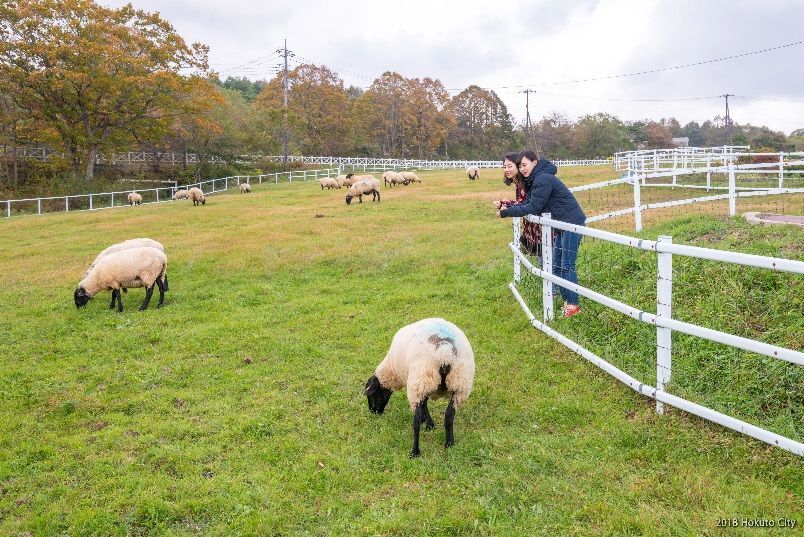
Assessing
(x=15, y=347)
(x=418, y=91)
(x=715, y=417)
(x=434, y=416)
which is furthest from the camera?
(x=418, y=91)

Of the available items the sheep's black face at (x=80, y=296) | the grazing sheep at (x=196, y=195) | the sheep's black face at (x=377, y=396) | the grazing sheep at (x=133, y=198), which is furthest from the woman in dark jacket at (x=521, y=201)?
the grazing sheep at (x=133, y=198)

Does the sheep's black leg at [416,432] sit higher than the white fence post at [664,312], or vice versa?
the white fence post at [664,312]

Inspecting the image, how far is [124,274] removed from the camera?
32.1 ft

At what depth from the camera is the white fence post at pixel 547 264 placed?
22.1ft

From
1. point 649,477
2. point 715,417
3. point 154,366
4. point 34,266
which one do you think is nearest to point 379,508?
point 649,477

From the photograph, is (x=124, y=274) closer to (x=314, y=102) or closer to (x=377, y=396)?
(x=377, y=396)

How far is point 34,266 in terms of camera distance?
14.2m

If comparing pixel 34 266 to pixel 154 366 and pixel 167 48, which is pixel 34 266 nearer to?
pixel 154 366

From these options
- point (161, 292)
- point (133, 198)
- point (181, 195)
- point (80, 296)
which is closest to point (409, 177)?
point (181, 195)

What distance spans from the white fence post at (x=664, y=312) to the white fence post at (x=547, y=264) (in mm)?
2152

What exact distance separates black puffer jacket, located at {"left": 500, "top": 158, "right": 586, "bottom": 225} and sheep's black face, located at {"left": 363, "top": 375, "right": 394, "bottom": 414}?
2543 mm

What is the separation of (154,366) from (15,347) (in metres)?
2.67

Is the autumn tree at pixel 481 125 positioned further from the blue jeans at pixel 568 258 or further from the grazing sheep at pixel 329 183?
the blue jeans at pixel 568 258

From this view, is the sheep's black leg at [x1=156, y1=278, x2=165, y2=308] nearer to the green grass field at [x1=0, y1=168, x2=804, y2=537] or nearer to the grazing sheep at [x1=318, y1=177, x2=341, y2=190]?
the green grass field at [x1=0, y1=168, x2=804, y2=537]
